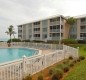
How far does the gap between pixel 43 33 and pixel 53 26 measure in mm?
4818

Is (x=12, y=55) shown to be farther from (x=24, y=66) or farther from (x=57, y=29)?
(x=57, y=29)

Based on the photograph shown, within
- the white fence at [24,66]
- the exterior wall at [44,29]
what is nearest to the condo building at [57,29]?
the exterior wall at [44,29]

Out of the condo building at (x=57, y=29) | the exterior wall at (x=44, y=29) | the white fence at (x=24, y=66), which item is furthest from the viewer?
the exterior wall at (x=44, y=29)

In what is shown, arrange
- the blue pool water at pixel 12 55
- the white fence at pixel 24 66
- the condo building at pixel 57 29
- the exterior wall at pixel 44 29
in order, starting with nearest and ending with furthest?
the white fence at pixel 24 66
the blue pool water at pixel 12 55
the condo building at pixel 57 29
the exterior wall at pixel 44 29

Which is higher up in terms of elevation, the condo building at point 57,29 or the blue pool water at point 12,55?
the condo building at point 57,29

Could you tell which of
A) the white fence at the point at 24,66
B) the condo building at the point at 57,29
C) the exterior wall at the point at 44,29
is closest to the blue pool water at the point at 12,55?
the white fence at the point at 24,66

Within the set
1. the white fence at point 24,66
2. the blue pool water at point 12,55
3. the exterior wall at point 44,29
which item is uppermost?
the exterior wall at point 44,29

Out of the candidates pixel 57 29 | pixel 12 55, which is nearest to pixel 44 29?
pixel 57 29

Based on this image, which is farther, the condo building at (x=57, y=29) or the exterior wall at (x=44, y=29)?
the exterior wall at (x=44, y=29)

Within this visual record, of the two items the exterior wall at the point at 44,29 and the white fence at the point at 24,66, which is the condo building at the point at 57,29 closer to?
the exterior wall at the point at 44,29

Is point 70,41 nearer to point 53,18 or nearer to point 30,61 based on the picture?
point 53,18

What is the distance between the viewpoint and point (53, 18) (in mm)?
52500

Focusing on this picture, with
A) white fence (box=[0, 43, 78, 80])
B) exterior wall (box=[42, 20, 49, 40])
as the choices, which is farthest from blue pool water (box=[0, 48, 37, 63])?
exterior wall (box=[42, 20, 49, 40])

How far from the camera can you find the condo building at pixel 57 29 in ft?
166
